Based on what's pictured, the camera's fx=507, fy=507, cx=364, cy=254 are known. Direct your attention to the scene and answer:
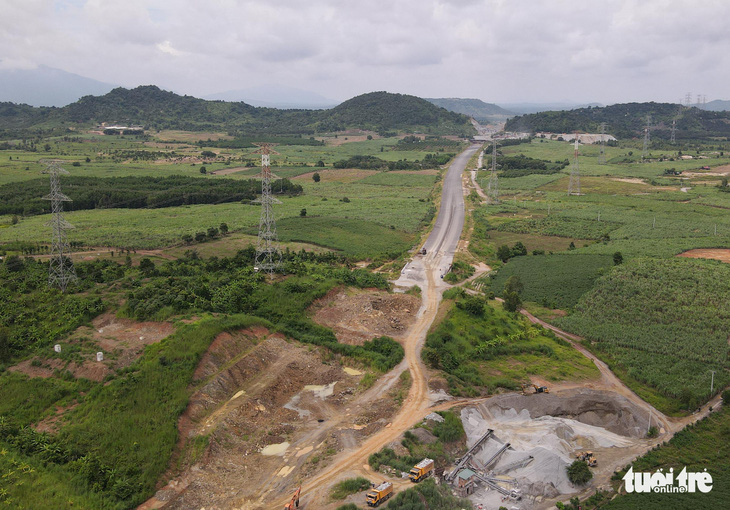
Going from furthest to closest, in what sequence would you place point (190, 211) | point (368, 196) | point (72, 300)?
point (368, 196) < point (190, 211) < point (72, 300)

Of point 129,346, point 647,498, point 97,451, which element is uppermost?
point 129,346

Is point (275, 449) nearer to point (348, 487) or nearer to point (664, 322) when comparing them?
point (348, 487)

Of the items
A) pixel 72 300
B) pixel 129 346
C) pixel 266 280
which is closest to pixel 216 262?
pixel 266 280

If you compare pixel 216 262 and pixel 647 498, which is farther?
pixel 216 262

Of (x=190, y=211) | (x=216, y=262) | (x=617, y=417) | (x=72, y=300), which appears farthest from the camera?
(x=190, y=211)

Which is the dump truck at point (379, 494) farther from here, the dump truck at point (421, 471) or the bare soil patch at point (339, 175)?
the bare soil patch at point (339, 175)

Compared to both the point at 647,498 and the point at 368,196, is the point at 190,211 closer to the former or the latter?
the point at 368,196

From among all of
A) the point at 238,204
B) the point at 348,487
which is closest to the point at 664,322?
the point at 348,487

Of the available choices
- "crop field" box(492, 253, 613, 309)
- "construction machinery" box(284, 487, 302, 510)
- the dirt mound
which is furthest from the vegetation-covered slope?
"construction machinery" box(284, 487, 302, 510)
